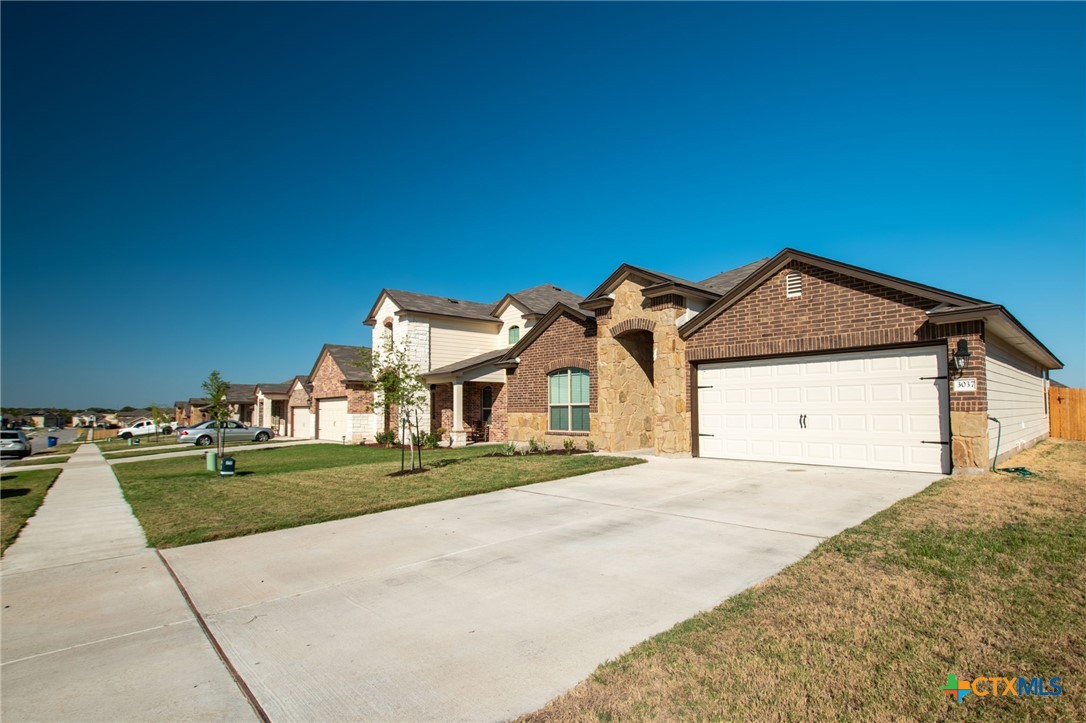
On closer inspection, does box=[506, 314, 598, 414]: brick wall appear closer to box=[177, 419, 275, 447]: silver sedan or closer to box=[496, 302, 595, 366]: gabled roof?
box=[496, 302, 595, 366]: gabled roof

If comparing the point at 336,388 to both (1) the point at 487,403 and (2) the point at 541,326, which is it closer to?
(1) the point at 487,403

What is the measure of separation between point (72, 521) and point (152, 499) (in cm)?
200

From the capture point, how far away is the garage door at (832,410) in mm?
10945

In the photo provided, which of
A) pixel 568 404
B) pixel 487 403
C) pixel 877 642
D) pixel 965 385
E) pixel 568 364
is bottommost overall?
pixel 877 642

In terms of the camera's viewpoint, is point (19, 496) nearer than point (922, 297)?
No

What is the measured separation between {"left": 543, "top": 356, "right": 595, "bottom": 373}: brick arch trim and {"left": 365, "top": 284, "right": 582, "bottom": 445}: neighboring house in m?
3.95

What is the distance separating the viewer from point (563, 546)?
6617 mm

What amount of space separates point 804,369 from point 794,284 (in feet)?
6.43

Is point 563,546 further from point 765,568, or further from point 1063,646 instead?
point 1063,646

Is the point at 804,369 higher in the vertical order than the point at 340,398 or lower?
higher

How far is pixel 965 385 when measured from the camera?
10367mm

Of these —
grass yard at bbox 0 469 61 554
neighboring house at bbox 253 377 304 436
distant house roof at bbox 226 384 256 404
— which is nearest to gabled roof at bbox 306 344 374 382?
neighboring house at bbox 253 377 304 436

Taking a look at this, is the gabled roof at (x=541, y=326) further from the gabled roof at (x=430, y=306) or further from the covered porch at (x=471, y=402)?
the gabled roof at (x=430, y=306)

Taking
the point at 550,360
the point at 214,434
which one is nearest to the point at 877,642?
the point at 550,360
